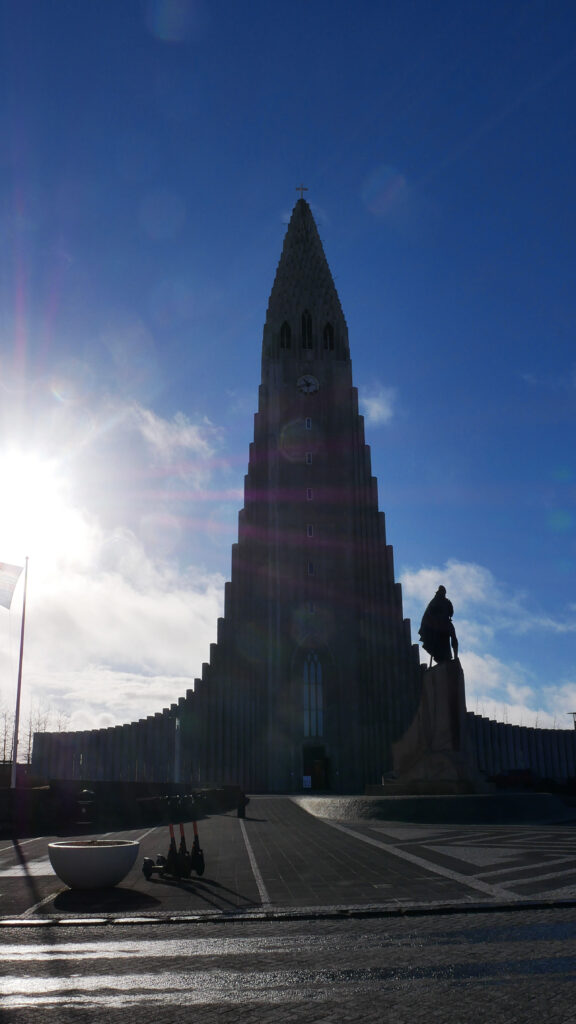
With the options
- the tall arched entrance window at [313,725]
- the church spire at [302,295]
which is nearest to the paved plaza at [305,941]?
the tall arched entrance window at [313,725]

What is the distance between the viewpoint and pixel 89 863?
11227 millimetres

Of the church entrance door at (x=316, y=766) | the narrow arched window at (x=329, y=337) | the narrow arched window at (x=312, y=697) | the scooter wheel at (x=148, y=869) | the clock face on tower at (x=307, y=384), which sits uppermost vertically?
the narrow arched window at (x=329, y=337)

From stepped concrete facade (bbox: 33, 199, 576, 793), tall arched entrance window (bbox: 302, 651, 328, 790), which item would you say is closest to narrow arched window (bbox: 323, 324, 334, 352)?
stepped concrete facade (bbox: 33, 199, 576, 793)

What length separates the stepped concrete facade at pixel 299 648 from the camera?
62.7 metres

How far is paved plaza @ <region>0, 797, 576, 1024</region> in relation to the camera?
18.7 feet

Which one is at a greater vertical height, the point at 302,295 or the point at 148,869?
the point at 302,295

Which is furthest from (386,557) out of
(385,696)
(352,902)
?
(352,902)

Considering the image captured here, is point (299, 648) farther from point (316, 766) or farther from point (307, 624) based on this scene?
point (316, 766)

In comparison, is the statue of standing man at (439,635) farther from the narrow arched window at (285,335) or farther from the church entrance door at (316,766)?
the narrow arched window at (285,335)

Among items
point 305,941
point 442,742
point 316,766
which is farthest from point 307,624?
point 305,941

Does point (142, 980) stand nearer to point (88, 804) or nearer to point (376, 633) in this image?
point (88, 804)

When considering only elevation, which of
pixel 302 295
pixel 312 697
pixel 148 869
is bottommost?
pixel 148 869

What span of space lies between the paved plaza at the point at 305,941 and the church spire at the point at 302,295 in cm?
6450

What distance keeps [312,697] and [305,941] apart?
188ft
